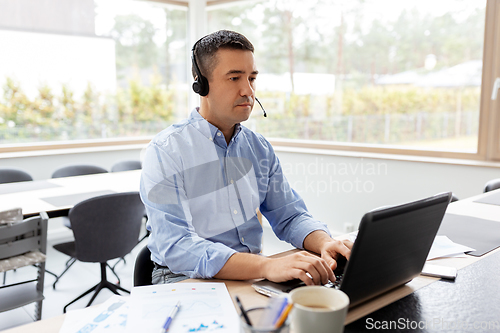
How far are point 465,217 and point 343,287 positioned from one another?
1.14 m

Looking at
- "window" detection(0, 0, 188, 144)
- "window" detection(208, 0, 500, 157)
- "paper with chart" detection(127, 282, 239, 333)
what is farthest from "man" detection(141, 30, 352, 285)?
"window" detection(0, 0, 188, 144)

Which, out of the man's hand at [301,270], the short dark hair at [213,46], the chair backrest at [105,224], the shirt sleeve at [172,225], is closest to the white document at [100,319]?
the shirt sleeve at [172,225]

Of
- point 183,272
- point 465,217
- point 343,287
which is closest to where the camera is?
point 343,287

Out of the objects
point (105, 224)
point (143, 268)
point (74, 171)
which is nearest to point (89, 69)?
point (74, 171)

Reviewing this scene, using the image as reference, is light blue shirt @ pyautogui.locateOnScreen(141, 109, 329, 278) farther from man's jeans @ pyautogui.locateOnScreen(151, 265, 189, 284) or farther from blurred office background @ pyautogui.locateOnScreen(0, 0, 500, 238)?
blurred office background @ pyautogui.locateOnScreen(0, 0, 500, 238)

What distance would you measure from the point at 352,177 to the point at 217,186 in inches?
106

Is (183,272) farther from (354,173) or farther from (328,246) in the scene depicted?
(354,173)

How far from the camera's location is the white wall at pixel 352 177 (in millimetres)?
3379

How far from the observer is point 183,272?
121 centimetres

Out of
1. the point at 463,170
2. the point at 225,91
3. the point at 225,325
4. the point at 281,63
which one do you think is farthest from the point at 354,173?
the point at 225,325

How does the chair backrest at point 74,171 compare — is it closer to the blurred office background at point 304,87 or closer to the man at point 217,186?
the blurred office background at point 304,87

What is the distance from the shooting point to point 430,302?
0.95 m

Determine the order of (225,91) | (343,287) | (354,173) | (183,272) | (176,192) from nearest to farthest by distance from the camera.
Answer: (343,287), (183,272), (176,192), (225,91), (354,173)

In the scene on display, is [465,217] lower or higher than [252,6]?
lower
